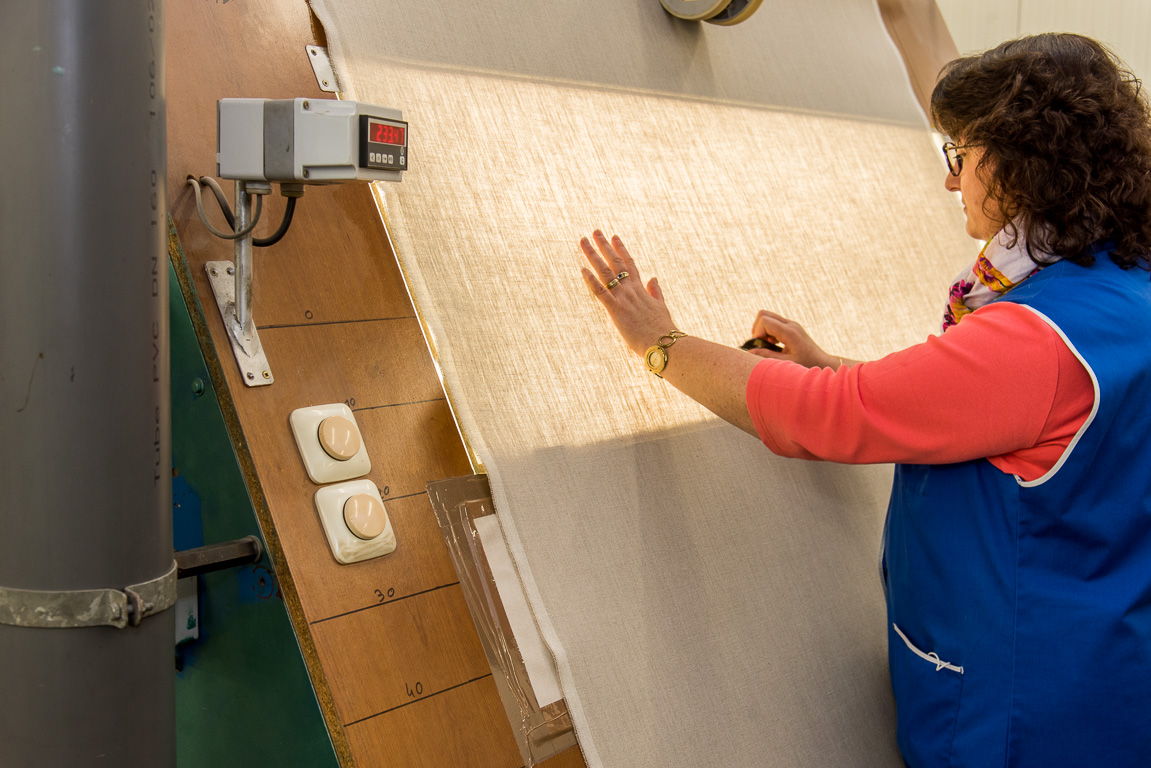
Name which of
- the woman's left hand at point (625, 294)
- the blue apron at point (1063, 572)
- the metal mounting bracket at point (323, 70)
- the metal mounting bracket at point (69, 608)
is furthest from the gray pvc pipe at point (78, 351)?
the blue apron at point (1063, 572)

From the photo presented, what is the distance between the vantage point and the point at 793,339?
1.38 m

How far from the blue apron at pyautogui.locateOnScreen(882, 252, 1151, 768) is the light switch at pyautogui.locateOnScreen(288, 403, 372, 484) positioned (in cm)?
66

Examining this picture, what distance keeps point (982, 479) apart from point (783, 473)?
331mm

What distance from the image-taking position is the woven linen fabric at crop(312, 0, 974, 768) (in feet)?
3.58

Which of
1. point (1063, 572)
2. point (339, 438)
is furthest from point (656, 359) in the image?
point (1063, 572)

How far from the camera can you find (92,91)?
2.37ft

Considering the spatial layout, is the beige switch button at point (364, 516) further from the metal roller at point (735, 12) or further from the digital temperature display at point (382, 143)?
the metal roller at point (735, 12)

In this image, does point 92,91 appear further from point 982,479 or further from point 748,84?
point 748,84

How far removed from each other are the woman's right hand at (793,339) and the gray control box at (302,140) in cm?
67

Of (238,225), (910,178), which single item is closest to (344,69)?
(238,225)

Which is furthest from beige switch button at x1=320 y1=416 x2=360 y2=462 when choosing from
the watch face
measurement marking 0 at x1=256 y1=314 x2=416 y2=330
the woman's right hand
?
the woman's right hand

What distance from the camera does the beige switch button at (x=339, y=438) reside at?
0.99 m

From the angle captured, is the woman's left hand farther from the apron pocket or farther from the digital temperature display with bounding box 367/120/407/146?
the apron pocket

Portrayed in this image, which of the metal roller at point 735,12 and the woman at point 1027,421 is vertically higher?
the metal roller at point 735,12
